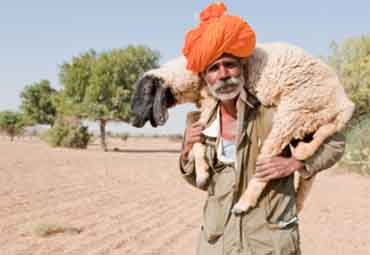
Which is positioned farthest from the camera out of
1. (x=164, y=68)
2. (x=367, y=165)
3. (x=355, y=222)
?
(x=367, y=165)

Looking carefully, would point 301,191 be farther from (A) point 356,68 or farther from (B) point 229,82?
(A) point 356,68

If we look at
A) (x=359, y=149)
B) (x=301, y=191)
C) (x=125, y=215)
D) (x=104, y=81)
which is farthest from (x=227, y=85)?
(x=104, y=81)

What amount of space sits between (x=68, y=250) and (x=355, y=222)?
4.49 meters

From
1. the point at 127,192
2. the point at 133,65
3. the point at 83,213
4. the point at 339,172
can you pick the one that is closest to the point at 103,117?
the point at 133,65

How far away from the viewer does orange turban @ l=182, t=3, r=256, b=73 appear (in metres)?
1.68

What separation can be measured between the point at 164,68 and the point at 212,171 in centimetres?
51

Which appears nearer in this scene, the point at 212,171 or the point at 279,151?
the point at 279,151

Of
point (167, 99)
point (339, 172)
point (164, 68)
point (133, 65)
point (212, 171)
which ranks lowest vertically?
point (339, 172)

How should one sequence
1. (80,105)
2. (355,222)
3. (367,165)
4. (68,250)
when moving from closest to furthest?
(68,250) → (355,222) → (367,165) → (80,105)

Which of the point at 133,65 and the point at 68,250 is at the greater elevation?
the point at 133,65

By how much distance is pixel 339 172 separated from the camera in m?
13.9

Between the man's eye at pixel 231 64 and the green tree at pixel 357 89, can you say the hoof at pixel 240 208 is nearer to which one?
the man's eye at pixel 231 64

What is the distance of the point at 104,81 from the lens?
2762 centimetres

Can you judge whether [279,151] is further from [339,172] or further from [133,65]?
[133,65]
